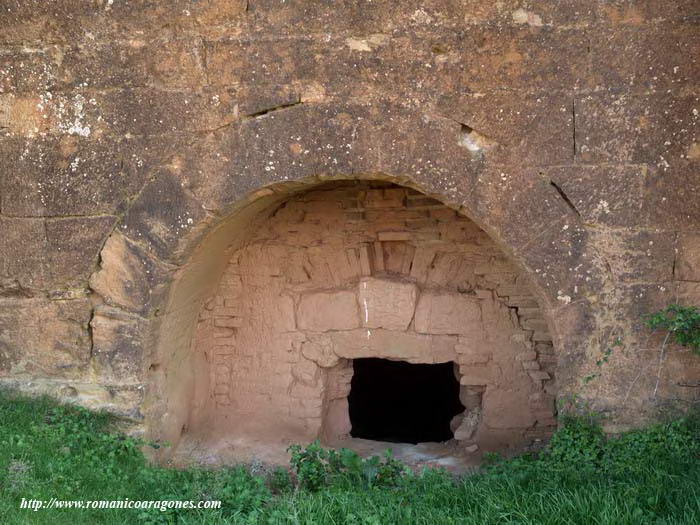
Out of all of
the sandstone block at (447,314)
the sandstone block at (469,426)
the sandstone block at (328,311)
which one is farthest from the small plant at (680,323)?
the sandstone block at (328,311)

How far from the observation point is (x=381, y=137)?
4.03 metres

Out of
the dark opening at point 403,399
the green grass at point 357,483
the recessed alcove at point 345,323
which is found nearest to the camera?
the green grass at point 357,483

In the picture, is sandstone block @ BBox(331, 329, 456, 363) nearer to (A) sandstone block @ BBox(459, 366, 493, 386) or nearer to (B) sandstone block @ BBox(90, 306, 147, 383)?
(A) sandstone block @ BBox(459, 366, 493, 386)

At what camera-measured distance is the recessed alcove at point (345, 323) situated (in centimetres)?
522

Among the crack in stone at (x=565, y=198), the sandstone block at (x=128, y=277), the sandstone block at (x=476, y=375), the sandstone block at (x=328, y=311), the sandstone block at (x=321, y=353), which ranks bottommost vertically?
the sandstone block at (x=476, y=375)

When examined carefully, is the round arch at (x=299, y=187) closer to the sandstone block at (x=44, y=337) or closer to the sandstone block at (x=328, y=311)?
the sandstone block at (x=44, y=337)

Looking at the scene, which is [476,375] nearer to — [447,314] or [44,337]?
[447,314]

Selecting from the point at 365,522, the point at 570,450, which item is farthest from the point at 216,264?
the point at 570,450

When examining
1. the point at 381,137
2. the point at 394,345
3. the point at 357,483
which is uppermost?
the point at 381,137

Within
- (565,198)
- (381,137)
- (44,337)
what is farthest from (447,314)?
(44,337)

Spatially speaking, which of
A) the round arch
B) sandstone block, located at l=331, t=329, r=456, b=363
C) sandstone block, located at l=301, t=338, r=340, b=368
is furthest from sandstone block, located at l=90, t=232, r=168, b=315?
sandstone block, located at l=331, t=329, r=456, b=363

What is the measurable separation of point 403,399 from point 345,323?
2.51 meters

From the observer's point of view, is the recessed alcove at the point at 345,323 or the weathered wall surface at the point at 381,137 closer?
the weathered wall surface at the point at 381,137

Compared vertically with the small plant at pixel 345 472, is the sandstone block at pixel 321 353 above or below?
above
